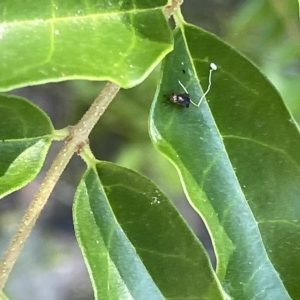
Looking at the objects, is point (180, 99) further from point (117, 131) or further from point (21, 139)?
point (117, 131)

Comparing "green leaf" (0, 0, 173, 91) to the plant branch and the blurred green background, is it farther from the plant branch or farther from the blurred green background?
the blurred green background

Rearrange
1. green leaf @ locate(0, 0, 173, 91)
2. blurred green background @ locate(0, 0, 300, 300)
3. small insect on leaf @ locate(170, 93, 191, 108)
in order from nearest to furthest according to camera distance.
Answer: green leaf @ locate(0, 0, 173, 91), small insect on leaf @ locate(170, 93, 191, 108), blurred green background @ locate(0, 0, 300, 300)

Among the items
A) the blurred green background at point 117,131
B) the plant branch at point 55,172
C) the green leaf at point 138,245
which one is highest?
the blurred green background at point 117,131

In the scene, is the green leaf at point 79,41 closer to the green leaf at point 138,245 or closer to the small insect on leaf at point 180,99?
the small insect on leaf at point 180,99

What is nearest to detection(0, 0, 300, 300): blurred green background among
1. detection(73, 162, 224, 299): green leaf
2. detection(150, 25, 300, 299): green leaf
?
detection(150, 25, 300, 299): green leaf

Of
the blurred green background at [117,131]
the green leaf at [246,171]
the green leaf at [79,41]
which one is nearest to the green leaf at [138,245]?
the green leaf at [246,171]

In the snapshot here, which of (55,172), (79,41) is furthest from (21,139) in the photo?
(79,41)

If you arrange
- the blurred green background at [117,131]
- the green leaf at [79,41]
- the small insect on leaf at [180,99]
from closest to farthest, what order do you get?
the green leaf at [79,41]
the small insect on leaf at [180,99]
the blurred green background at [117,131]
